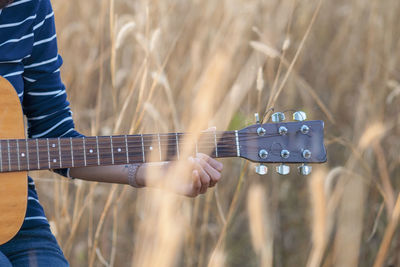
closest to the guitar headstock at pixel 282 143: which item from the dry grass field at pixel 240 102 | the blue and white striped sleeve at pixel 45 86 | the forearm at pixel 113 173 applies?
the forearm at pixel 113 173

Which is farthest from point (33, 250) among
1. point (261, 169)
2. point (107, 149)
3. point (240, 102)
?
point (240, 102)

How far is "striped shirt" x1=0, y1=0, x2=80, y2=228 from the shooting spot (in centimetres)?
123

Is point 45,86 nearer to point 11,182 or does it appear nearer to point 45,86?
point 45,86

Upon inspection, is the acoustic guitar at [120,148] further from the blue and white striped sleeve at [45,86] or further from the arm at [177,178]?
the blue and white striped sleeve at [45,86]

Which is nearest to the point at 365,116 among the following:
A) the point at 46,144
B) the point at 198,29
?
the point at 198,29

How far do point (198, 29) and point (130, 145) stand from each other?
1.27m

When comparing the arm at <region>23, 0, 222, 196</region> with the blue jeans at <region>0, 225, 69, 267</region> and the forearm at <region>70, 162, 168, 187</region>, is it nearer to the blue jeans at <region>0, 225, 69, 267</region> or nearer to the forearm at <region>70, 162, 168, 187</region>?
the forearm at <region>70, 162, 168, 187</region>

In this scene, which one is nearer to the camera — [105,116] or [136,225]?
[136,225]

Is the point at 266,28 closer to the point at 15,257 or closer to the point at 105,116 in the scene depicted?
the point at 105,116

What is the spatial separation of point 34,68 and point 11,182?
298 millimetres

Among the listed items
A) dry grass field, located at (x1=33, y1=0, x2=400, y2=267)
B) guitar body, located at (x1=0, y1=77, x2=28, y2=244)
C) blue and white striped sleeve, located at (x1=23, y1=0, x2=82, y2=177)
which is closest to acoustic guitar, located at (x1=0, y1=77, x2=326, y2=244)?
guitar body, located at (x1=0, y1=77, x2=28, y2=244)

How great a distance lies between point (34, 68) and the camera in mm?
1306

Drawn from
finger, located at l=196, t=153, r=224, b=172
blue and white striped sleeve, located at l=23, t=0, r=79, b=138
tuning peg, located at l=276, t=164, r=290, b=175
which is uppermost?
blue and white striped sleeve, located at l=23, t=0, r=79, b=138

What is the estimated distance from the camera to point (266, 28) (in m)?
2.28
